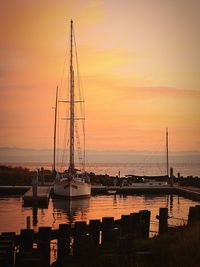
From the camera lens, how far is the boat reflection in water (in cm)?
3381

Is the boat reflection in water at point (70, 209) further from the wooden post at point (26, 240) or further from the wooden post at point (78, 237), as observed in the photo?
the wooden post at point (26, 240)

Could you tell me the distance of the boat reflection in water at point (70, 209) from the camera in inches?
1331

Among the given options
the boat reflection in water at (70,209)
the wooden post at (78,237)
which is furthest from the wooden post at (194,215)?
the boat reflection in water at (70,209)

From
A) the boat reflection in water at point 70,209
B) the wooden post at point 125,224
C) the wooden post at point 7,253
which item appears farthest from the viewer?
the boat reflection in water at point 70,209

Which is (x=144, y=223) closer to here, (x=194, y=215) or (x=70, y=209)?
(x=194, y=215)

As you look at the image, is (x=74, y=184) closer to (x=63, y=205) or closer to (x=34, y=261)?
(x=63, y=205)

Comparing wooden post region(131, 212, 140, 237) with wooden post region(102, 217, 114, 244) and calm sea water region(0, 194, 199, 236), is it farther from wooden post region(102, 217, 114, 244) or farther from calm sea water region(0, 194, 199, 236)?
calm sea water region(0, 194, 199, 236)

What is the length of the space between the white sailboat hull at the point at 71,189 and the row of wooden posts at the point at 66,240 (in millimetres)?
28110

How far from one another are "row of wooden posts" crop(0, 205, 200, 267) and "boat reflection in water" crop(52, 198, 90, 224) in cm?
1535

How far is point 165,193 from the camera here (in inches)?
2089

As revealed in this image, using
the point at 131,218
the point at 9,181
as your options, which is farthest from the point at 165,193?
the point at 131,218

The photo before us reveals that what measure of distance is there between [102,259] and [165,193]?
4152 cm

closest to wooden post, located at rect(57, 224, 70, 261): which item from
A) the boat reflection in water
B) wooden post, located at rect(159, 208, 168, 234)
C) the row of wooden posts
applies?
the row of wooden posts

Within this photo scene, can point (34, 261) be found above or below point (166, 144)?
below
